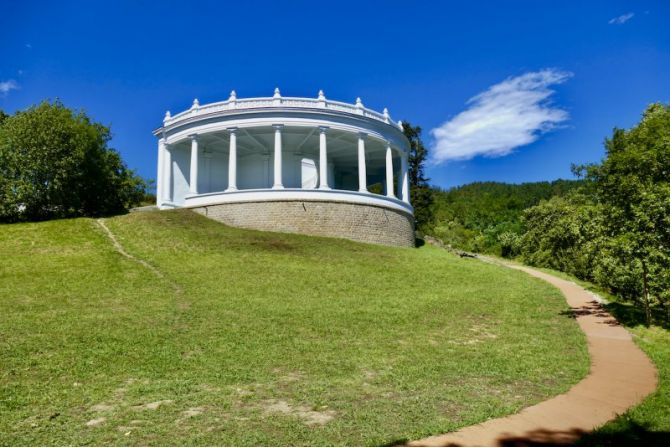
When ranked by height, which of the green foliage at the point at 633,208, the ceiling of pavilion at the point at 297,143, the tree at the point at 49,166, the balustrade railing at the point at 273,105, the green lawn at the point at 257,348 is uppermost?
the balustrade railing at the point at 273,105

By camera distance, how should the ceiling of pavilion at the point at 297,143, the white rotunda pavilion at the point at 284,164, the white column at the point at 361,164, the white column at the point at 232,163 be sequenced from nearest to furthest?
the white rotunda pavilion at the point at 284,164
the white column at the point at 232,163
the white column at the point at 361,164
the ceiling of pavilion at the point at 297,143

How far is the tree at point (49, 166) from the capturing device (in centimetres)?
2750

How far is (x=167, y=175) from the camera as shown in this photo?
118 ft

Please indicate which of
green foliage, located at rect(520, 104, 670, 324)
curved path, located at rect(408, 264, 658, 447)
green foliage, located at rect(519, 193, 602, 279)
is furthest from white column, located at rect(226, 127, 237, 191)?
curved path, located at rect(408, 264, 658, 447)

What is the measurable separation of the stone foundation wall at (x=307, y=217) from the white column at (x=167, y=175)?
4.98 metres

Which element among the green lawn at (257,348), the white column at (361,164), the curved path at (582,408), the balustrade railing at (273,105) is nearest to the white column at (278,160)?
the balustrade railing at (273,105)

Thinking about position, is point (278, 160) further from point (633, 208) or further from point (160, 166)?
point (633, 208)

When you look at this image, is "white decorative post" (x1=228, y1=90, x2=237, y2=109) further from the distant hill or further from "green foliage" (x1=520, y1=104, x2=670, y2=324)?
the distant hill

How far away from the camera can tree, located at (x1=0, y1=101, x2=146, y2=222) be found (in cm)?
2750

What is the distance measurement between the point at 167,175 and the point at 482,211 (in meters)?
62.2

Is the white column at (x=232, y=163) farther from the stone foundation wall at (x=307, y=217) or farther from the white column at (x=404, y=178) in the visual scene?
the white column at (x=404, y=178)

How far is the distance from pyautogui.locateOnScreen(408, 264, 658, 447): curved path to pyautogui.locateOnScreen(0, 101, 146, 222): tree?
93.6 ft

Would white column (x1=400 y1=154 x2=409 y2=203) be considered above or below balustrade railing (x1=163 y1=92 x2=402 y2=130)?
below

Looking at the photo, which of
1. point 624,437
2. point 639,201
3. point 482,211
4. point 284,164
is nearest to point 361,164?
point 284,164
